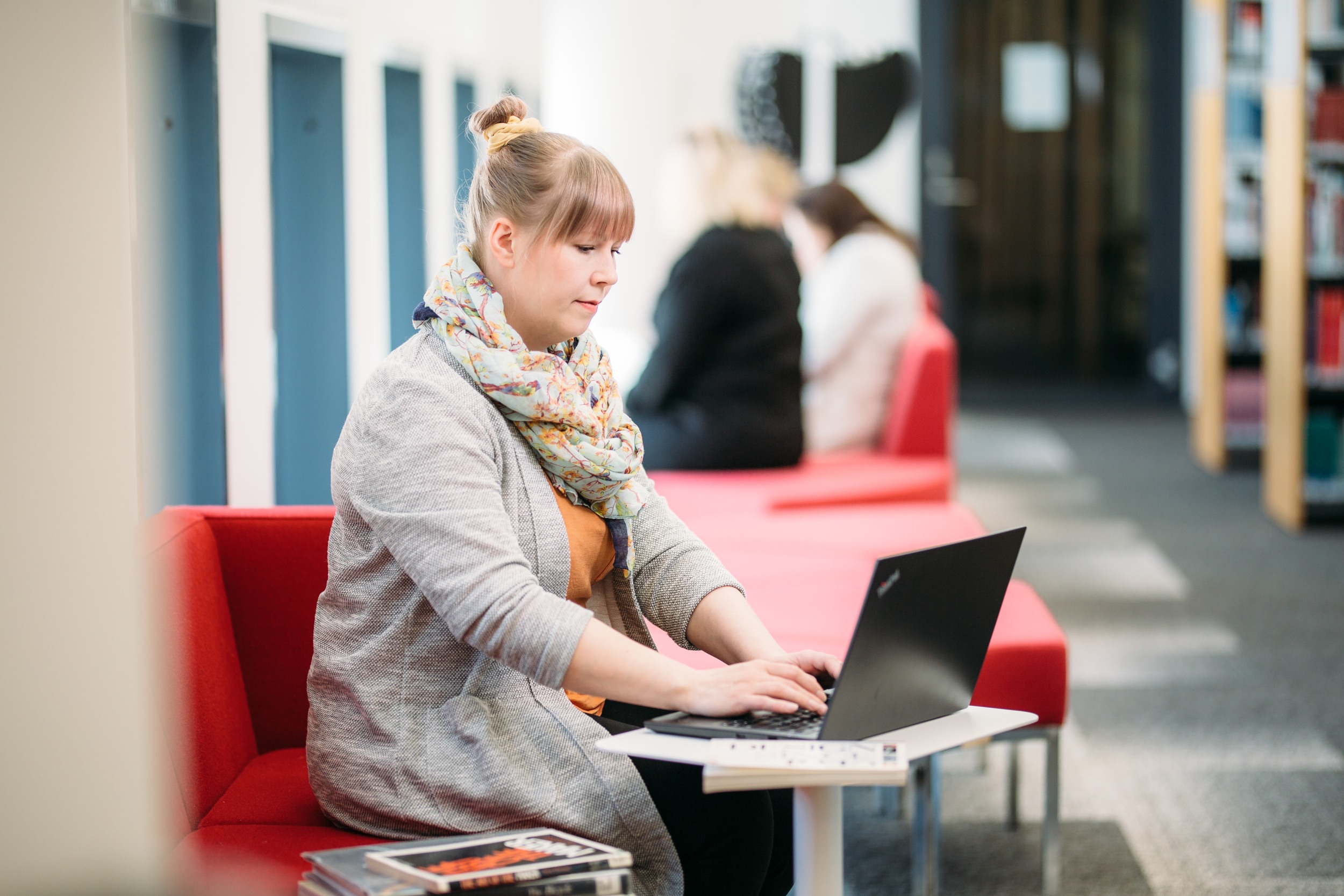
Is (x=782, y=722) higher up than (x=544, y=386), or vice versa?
(x=544, y=386)

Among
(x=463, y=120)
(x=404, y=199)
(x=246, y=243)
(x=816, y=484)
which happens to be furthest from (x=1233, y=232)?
(x=246, y=243)

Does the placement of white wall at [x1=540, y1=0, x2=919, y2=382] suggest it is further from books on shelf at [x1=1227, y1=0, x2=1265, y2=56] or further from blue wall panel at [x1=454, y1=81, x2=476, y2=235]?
books on shelf at [x1=1227, y1=0, x2=1265, y2=56]

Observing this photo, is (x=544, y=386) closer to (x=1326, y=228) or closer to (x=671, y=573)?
(x=671, y=573)

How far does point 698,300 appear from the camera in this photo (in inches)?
133

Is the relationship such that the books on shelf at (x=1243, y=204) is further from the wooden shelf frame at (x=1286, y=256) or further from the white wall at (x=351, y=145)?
the white wall at (x=351, y=145)

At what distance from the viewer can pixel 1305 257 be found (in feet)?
16.0

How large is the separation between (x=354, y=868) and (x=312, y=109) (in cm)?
142

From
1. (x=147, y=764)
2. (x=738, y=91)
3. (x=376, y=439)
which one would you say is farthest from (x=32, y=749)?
(x=738, y=91)

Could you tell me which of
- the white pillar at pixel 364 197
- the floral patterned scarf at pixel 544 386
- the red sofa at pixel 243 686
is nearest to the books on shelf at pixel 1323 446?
the white pillar at pixel 364 197

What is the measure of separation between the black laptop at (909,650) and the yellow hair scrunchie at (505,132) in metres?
0.62

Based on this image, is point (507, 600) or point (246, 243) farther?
point (246, 243)

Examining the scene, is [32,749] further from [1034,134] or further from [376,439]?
[1034,134]

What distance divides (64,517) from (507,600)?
19.1 inches

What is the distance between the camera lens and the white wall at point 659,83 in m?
5.66
